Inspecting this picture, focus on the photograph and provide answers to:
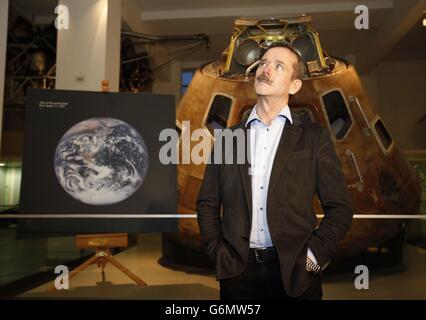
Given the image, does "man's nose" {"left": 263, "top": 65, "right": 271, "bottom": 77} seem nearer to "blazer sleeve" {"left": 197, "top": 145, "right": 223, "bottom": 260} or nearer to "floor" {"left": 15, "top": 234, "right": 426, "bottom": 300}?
"blazer sleeve" {"left": 197, "top": 145, "right": 223, "bottom": 260}

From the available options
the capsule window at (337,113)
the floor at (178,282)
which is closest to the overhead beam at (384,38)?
the capsule window at (337,113)

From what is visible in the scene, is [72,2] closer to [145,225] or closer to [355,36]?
[145,225]

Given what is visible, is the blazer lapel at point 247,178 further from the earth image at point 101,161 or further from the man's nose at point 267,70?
the earth image at point 101,161

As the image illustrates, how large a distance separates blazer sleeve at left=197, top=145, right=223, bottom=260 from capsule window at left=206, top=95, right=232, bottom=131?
123 cm

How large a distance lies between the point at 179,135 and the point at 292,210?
5.04 feet

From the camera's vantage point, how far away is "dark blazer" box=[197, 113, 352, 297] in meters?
1.46

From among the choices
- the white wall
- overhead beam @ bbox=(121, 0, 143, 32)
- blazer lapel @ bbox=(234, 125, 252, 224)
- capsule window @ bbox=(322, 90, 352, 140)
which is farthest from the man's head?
overhead beam @ bbox=(121, 0, 143, 32)

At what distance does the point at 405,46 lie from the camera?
2.96 meters

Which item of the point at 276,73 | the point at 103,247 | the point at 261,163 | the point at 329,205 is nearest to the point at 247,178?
the point at 261,163

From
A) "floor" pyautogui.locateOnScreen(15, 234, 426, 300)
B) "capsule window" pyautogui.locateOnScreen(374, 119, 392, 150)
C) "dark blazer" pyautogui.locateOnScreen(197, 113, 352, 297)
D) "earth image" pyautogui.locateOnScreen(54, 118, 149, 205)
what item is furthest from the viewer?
"capsule window" pyautogui.locateOnScreen(374, 119, 392, 150)

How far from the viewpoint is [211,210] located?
160 centimetres

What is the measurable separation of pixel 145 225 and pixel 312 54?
5.18ft

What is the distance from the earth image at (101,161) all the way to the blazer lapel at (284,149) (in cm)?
129

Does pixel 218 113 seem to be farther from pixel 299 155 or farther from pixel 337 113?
pixel 299 155
